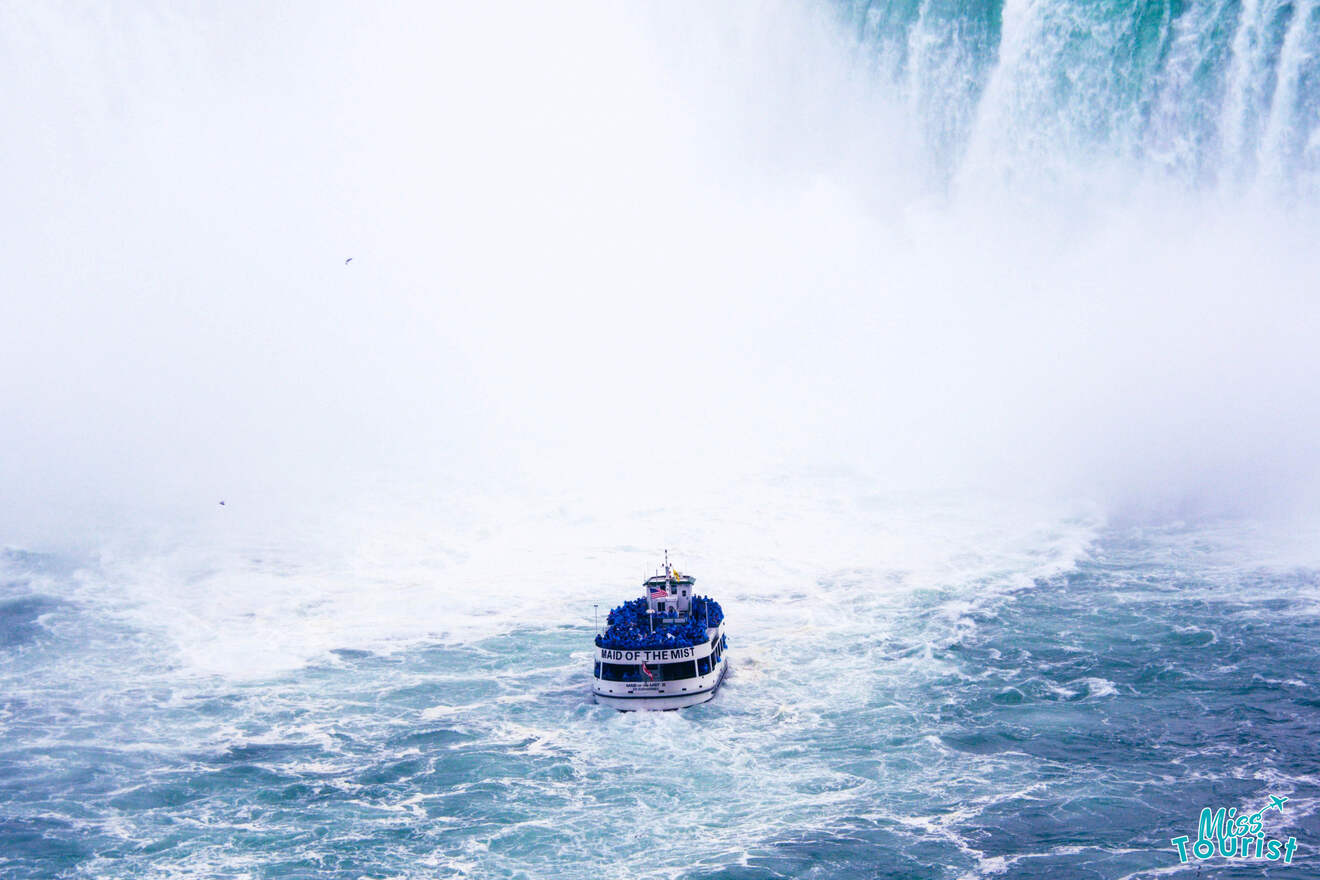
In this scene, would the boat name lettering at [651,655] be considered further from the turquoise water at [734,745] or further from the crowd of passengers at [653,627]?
the turquoise water at [734,745]

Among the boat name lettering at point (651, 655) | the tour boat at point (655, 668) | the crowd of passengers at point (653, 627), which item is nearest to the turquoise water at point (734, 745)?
the tour boat at point (655, 668)

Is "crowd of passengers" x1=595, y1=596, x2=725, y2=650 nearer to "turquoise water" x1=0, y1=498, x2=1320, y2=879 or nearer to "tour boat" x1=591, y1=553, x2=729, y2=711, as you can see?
"tour boat" x1=591, y1=553, x2=729, y2=711

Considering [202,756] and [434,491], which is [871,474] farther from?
[202,756]

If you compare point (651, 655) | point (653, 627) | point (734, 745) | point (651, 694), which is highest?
point (653, 627)

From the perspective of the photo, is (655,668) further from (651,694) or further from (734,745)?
(734,745)

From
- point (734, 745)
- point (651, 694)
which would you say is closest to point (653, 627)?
point (651, 694)

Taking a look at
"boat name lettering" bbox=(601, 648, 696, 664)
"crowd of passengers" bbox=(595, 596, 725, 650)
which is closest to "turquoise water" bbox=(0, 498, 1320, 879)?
"boat name lettering" bbox=(601, 648, 696, 664)

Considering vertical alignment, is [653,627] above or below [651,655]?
above

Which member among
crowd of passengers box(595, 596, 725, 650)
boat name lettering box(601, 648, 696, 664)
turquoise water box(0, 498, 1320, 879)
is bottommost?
turquoise water box(0, 498, 1320, 879)

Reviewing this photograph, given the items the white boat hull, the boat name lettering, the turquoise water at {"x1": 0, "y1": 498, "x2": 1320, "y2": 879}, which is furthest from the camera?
the white boat hull
